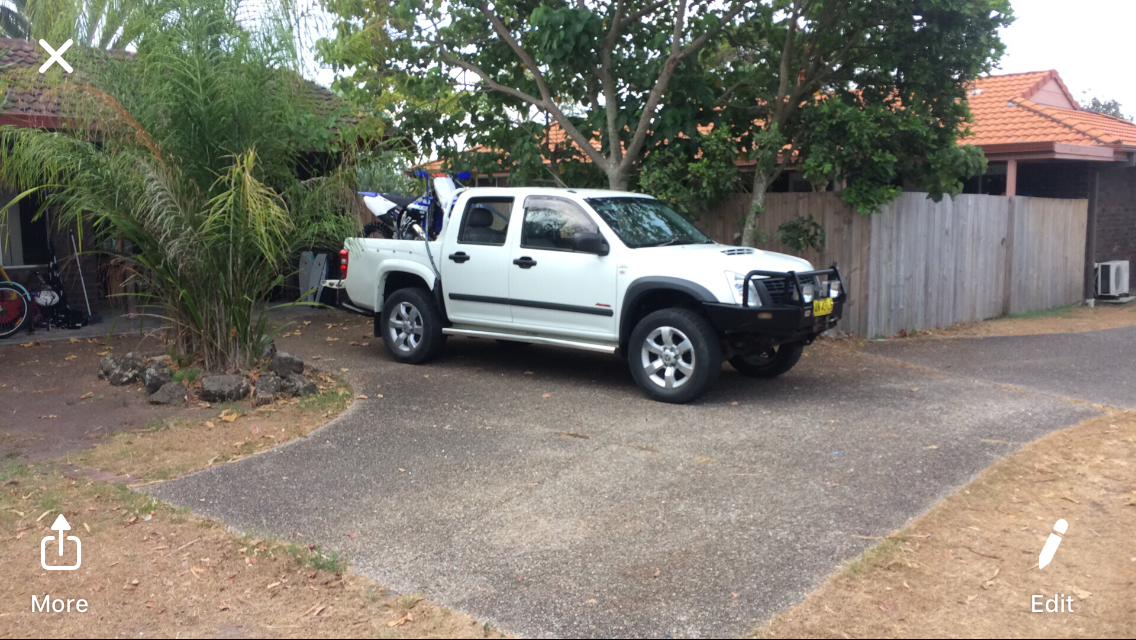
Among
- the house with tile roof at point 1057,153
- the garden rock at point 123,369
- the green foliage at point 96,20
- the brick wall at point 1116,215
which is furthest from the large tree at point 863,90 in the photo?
the brick wall at point 1116,215

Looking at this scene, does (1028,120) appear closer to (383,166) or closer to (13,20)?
(383,166)

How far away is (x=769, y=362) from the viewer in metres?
9.59

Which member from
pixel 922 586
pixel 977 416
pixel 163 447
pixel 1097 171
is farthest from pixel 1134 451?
pixel 1097 171

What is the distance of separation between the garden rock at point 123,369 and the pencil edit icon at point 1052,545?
24.3 ft

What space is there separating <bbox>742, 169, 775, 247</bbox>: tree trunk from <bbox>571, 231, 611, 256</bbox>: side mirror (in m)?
3.57

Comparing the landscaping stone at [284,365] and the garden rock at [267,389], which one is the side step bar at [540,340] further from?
the garden rock at [267,389]

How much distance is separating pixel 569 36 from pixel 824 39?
3155 millimetres

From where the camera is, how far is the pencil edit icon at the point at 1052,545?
4891mm

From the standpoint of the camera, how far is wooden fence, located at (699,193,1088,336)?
1216 centimetres

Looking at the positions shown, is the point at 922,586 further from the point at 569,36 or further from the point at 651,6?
the point at 651,6

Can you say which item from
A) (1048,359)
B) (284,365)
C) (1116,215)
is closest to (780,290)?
(284,365)

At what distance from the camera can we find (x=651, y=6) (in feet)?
39.6

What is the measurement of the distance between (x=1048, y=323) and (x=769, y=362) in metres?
7.03

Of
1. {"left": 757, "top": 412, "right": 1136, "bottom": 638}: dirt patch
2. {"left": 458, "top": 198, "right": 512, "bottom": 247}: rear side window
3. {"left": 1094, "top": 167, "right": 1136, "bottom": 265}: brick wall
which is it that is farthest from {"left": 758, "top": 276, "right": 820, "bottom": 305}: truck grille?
{"left": 1094, "top": 167, "right": 1136, "bottom": 265}: brick wall
